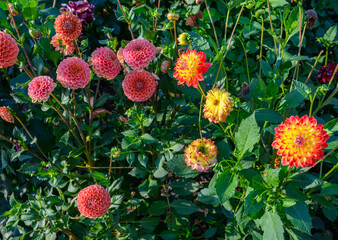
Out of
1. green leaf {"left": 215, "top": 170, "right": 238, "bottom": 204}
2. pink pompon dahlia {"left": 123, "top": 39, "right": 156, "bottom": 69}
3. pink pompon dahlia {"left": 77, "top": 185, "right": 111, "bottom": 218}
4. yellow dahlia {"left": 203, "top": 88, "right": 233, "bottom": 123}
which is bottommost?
pink pompon dahlia {"left": 77, "top": 185, "right": 111, "bottom": 218}

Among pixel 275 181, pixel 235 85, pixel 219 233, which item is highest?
pixel 275 181

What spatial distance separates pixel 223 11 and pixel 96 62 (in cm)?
97

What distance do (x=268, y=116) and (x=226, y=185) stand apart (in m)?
0.29

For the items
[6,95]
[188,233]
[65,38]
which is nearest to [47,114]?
[6,95]

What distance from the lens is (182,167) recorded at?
48.7 inches

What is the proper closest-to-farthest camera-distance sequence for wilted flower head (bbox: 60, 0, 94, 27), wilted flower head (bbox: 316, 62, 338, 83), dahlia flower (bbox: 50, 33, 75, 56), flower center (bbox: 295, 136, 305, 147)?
flower center (bbox: 295, 136, 305, 147)
dahlia flower (bbox: 50, 33, 75, 56)
wilted flower head (bbox: 60, 0, 94, 27)
wilted flower head (bbox: 316, 62, 338, 83)

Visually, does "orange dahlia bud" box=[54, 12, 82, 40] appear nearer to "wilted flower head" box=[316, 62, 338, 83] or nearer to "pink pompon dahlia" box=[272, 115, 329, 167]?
"pink pompon dahlia" box=[272, 115, 329, 167]

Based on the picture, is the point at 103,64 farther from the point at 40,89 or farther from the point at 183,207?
the point at 183,207

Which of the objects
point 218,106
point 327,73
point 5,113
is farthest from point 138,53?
point 327,73

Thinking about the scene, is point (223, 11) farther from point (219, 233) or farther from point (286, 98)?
point (219, 233)

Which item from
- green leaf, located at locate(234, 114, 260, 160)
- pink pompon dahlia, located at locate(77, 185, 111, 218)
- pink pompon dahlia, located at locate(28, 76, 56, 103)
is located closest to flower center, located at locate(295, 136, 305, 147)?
green leaf, located at locate(234, 114, 260, 160)

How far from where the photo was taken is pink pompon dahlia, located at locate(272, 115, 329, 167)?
858 mm

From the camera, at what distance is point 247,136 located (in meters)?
1.07

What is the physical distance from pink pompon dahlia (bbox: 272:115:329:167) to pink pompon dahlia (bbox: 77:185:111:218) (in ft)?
2.08
